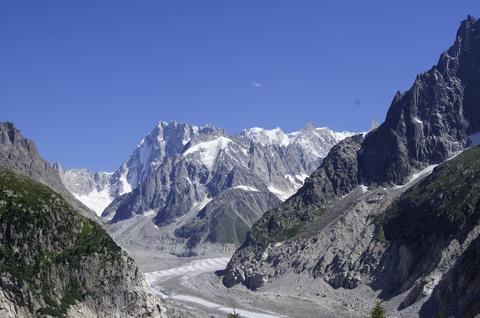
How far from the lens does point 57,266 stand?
13288 centimetres

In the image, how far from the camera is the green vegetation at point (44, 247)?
125688mm

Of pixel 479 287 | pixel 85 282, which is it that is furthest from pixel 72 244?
pixel 479 287

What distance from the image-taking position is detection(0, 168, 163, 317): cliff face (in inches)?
4894

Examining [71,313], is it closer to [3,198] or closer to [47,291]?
[47,291]

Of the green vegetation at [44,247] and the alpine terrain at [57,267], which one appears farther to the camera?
the green vegetation at [44,247]

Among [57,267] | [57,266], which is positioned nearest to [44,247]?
[57,266]

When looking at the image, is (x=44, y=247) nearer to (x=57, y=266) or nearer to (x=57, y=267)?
(x=57, y=266)

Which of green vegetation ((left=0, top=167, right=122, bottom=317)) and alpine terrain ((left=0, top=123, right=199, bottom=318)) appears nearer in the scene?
alpine terrain ((left=0, top=123, right=199, bottom=318))

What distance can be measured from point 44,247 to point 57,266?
4476 millimetres

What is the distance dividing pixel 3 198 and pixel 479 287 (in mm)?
83655

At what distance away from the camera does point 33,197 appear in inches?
5595

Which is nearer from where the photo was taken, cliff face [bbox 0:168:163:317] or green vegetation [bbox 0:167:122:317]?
cliff face [bbox 0:168:163:317]

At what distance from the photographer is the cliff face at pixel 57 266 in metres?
124

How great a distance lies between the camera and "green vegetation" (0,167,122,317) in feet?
412
